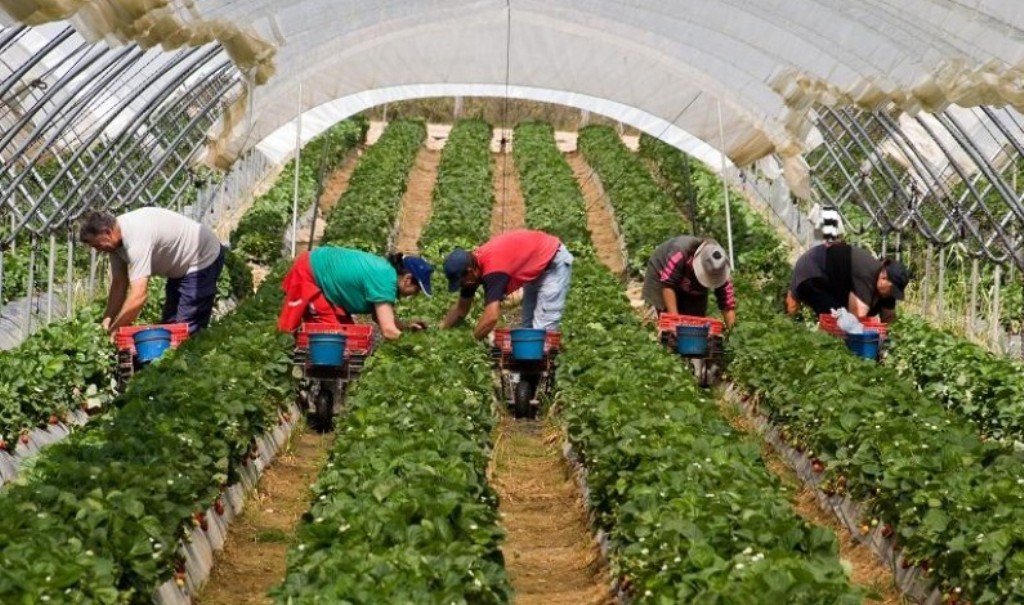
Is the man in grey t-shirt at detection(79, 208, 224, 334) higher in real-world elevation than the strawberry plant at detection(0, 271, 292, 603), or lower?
higher

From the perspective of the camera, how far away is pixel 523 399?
12.0 meters

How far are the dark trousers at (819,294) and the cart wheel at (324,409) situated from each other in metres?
3.60

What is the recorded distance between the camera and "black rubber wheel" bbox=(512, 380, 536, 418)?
39.3ft

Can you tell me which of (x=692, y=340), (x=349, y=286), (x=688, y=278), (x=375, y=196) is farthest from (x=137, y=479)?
(x=375, y=196)

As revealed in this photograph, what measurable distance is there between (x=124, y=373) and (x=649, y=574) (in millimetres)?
5253

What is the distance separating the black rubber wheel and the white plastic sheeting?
3.06 metres

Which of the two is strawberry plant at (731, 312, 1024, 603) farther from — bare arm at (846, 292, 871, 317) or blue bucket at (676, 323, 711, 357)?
bare arm at (846, 292, 871, 317)

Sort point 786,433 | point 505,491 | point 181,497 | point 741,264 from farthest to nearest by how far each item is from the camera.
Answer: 1. point 741,264
2. point 786,433
3. point 505,491
4. point 181,497

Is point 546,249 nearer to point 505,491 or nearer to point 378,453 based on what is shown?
point 505,491

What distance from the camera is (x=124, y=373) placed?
10.8 metres

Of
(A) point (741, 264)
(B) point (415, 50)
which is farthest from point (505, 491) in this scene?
(A) point (741, 264)

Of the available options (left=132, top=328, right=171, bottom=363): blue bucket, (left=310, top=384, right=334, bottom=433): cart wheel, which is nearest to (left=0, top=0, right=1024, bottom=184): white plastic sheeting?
(left=132, top=328, right=171, bottom=363): blue bucket

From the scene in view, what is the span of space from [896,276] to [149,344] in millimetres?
5036

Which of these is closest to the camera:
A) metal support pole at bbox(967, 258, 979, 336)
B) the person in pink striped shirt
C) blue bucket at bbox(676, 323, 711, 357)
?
the person in pink striped shirt
